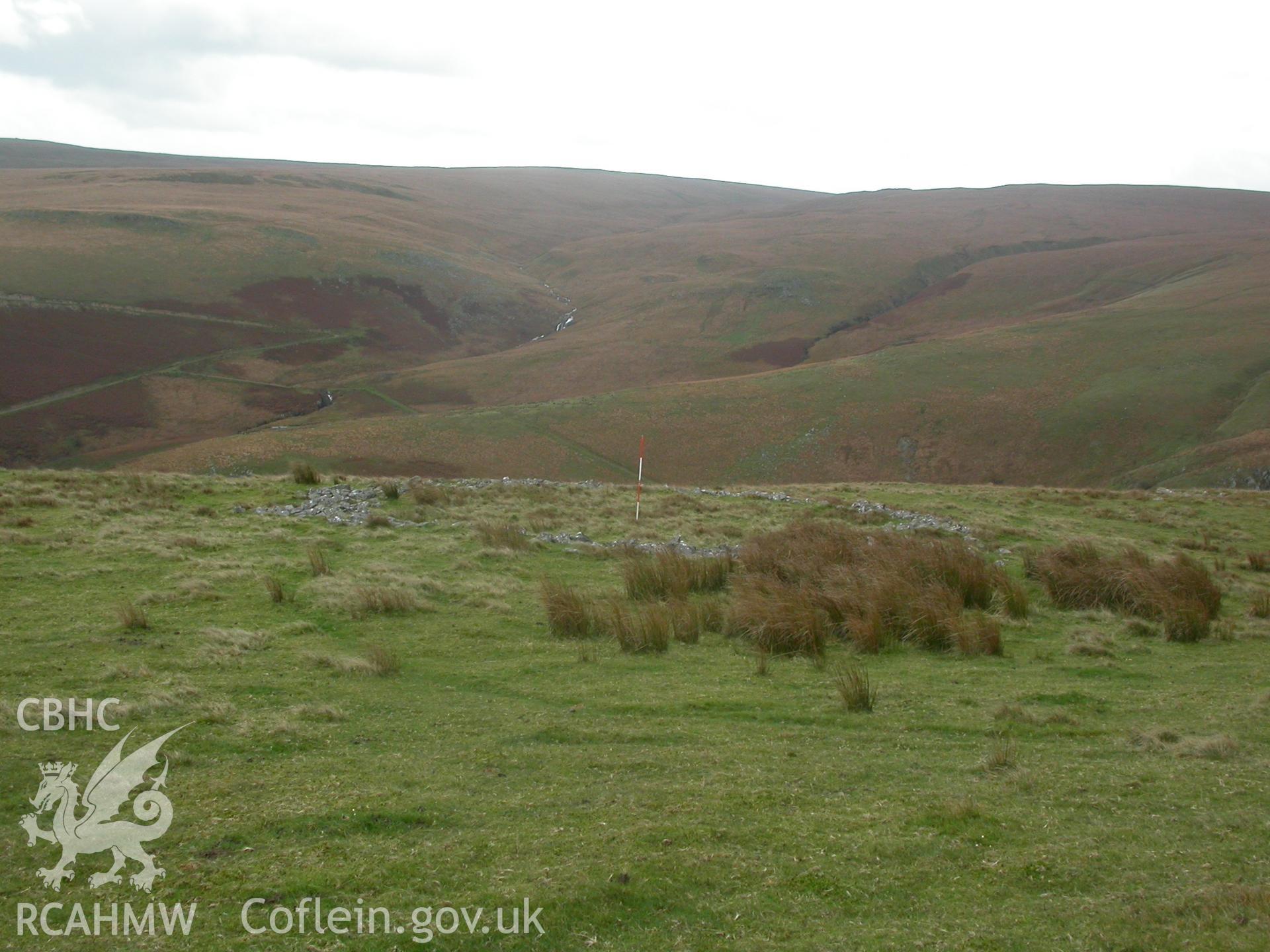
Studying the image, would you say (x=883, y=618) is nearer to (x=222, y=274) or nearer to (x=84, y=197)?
(x=222, y=274)

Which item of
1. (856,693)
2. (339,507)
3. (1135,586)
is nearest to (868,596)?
(856,693)

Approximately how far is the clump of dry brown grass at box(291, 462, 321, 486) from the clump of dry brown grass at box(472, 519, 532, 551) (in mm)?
7932

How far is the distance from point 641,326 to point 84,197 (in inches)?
3179

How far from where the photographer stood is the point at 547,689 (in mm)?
9984

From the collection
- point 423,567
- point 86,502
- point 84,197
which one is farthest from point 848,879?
point 84,197

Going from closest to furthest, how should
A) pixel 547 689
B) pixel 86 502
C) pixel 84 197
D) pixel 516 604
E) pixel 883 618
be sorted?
pixel 547 689, pixel 883 618, pixel 516 604, pixel 86 502, pixel 84 197

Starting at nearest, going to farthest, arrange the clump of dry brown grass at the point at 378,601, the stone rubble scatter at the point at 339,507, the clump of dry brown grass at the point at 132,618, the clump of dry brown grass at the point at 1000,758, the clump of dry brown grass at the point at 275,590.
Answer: the clump of dry brown grass at the point at 1000,758
the clump of dry brown grass at the point at 132,618
the clump of dry brown grass at the point at 378,601
the clump of dry brown grass at the point at 275,590
the stone rubble scatter at the point at 339,507

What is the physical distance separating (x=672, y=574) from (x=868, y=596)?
3328 mm

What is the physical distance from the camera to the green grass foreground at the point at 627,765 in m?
5.32

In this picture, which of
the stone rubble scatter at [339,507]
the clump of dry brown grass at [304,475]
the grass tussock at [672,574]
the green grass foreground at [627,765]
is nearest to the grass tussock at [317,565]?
the green grass foreground at [627,765]

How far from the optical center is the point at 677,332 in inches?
3964

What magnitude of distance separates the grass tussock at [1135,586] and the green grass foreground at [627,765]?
0.32 m

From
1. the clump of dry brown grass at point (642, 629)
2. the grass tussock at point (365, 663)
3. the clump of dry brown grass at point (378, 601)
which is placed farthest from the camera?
the clump of dry brown grass at point (378, 601)

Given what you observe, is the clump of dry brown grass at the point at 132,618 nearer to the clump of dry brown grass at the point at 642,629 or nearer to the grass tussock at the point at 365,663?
the grass tussock at the point at 365,663
